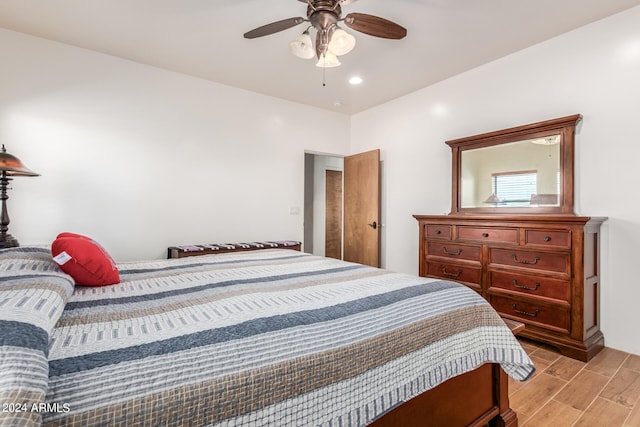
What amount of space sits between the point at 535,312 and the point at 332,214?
423cm

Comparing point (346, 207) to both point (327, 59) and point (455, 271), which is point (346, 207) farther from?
point (327, 59)

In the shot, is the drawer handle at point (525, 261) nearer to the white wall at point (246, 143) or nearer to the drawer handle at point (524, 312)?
the drawer handle at point (524, 312)

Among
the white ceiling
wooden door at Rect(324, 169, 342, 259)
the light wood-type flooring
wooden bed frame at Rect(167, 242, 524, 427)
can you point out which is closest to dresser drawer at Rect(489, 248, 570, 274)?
the light wood-type flooring

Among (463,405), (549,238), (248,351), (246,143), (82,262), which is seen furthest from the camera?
(246,143)

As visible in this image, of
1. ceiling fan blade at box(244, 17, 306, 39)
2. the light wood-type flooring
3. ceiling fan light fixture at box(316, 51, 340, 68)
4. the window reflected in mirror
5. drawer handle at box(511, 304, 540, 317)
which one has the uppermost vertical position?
ceiling fan blade at box(244, 17, 306, 39)

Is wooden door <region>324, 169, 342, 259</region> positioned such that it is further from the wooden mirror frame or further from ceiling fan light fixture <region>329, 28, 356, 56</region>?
ceiling fan light fixture <region>329, 28, 356, 56</region>

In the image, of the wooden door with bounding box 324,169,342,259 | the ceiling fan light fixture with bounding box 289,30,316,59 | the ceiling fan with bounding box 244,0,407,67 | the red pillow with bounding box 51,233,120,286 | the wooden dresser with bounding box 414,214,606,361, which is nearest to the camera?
the red pillow with bounding box 51,233,120,286

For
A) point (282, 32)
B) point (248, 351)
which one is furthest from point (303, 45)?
point (248, 351)

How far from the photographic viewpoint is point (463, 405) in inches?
52.4

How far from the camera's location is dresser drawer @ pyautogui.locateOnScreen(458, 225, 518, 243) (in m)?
2.77

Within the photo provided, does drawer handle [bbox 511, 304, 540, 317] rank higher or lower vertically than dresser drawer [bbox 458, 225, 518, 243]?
lower

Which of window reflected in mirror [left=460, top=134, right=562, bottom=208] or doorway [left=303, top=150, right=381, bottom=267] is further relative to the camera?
doorway [left=303, top=150, right=381, bottom=267]

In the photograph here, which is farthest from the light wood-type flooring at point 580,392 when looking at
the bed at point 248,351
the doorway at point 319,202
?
the doorway at point 319,202

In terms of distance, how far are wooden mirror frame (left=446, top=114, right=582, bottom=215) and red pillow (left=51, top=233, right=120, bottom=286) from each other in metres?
3.28
